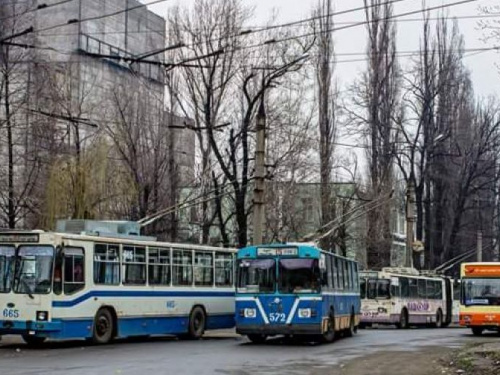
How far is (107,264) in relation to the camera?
866 inches

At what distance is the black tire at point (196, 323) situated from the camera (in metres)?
25.8

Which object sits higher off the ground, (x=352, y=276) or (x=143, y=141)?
(x=143, y=141)

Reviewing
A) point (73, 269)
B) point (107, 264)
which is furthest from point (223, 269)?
point (73, 269)

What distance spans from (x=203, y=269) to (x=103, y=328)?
534 centimetres

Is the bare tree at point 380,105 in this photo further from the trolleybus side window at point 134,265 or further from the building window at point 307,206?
the trolleybus side window at point 134,265

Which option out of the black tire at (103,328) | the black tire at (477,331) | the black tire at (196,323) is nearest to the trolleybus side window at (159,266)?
the black tire at (196,323)

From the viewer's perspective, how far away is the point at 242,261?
945 inches

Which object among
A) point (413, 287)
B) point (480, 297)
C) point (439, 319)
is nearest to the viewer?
point (480, 297)

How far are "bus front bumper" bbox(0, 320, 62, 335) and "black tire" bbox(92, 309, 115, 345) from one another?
160cm

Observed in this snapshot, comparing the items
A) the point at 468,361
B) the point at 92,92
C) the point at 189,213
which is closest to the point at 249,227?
the point at 189,213

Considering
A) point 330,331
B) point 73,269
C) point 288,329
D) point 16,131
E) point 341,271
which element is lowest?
point 330,331

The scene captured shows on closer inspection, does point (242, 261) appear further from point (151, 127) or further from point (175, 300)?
point (151, 127)

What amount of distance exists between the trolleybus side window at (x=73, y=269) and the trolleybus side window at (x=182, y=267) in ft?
14.3

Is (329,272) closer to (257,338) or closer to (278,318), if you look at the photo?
(278,318)
